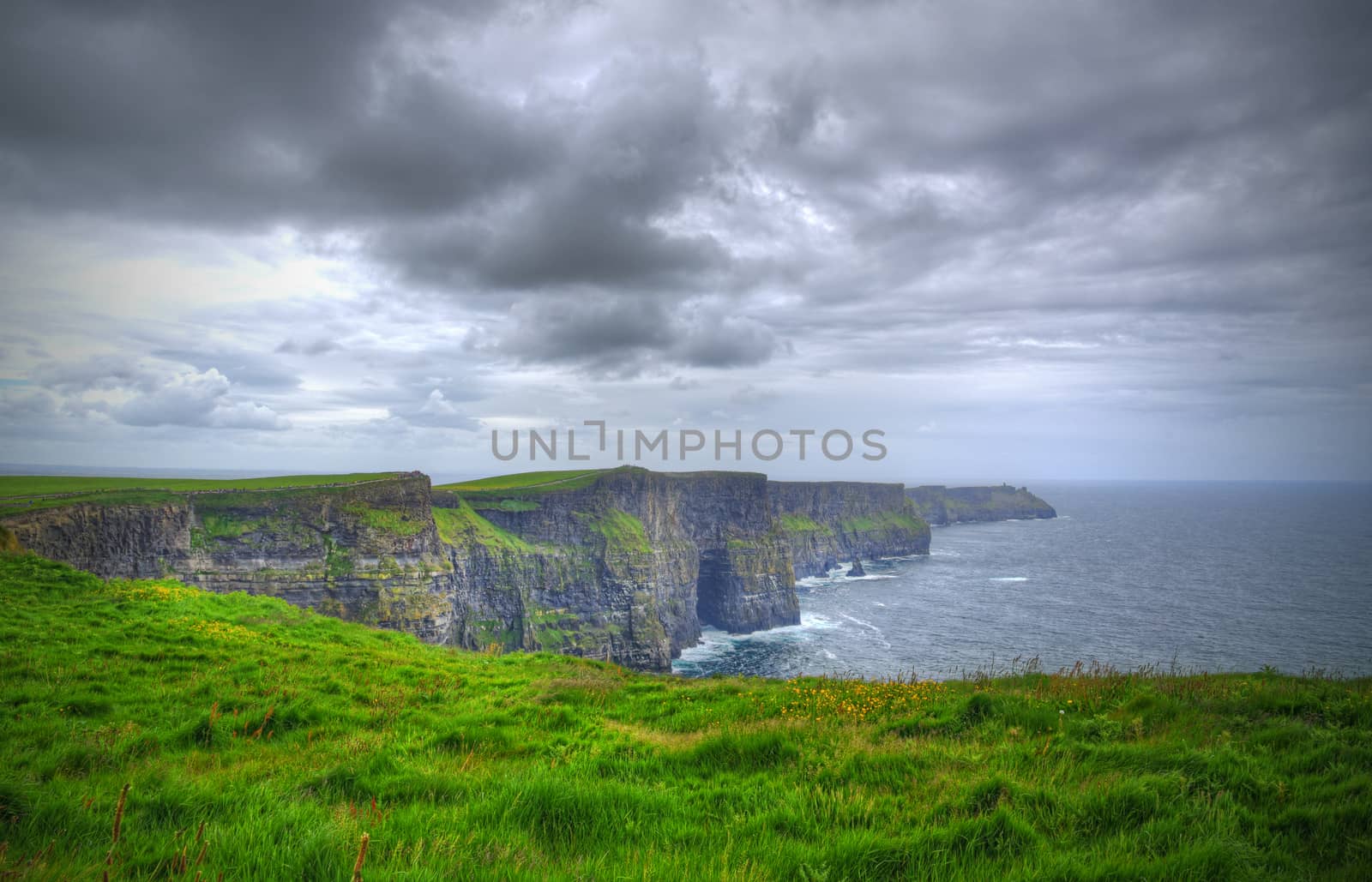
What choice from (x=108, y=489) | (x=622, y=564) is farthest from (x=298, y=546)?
(x=622, y=564)

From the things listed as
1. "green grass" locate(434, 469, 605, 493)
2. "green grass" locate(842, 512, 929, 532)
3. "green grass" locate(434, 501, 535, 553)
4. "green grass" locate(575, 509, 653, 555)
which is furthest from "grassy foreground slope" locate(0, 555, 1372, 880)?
"green grass" locate(842, 512, 929, 532)

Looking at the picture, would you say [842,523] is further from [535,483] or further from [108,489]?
[108,489]

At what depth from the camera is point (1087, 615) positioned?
88.9 metres

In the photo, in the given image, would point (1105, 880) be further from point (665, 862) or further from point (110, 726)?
point (110, 726)

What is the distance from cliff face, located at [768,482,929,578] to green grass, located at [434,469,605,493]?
200 feet

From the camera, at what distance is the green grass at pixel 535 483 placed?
98.1 metres

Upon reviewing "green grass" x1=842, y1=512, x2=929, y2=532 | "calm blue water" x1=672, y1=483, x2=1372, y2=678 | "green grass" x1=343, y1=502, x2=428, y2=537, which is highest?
"green grass" x1=343, y1=502, x2=428, y2=537

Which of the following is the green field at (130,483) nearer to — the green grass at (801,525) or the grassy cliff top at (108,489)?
the grassy cliff top at (108,489)

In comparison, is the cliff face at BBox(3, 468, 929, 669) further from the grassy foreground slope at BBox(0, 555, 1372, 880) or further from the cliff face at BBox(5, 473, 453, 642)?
the grassy foreground slope at BBox(0, 555, 1372, 880)

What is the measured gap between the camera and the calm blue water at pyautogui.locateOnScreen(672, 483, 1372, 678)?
6662cm

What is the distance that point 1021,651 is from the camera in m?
69.1

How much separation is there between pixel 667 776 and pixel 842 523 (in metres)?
180

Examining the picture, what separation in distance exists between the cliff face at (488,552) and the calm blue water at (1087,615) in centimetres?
1031

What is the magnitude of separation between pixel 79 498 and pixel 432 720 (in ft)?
185
